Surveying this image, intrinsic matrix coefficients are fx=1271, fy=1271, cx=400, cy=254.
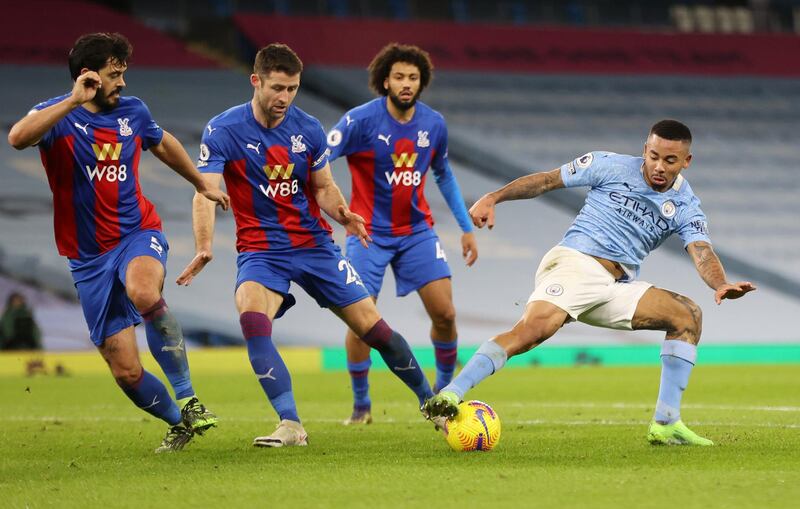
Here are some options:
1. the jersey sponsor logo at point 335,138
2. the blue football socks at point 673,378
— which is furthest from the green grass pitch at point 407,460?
the jersey sponsor logo at point 335,138

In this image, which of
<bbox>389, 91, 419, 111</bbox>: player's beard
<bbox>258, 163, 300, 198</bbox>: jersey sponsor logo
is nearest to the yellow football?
<bbox>258, 163, 300, 198</bbox>: jersey sponsor logo

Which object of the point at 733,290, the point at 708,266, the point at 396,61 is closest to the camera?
the point at 733,290

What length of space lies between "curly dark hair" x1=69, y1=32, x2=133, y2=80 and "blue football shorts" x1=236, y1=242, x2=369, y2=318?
4.48 feet

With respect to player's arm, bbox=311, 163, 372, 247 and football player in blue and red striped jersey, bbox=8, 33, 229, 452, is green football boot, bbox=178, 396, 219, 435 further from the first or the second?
player's arm, bbox=311, 163, 372, 247

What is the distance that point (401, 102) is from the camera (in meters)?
9.16

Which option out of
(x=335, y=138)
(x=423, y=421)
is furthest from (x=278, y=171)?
(x=423, y=421)

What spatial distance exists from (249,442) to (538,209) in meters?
18.6

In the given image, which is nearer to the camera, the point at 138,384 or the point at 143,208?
the point at 138,384

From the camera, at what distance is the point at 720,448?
660 cm

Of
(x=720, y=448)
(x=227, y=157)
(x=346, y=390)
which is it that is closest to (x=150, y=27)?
(x=346, y=390)

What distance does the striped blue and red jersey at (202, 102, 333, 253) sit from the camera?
732cm

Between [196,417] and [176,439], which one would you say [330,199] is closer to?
[196,417]

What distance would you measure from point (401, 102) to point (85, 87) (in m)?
3.48

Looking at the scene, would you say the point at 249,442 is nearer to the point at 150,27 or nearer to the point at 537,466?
the point at 537,466
